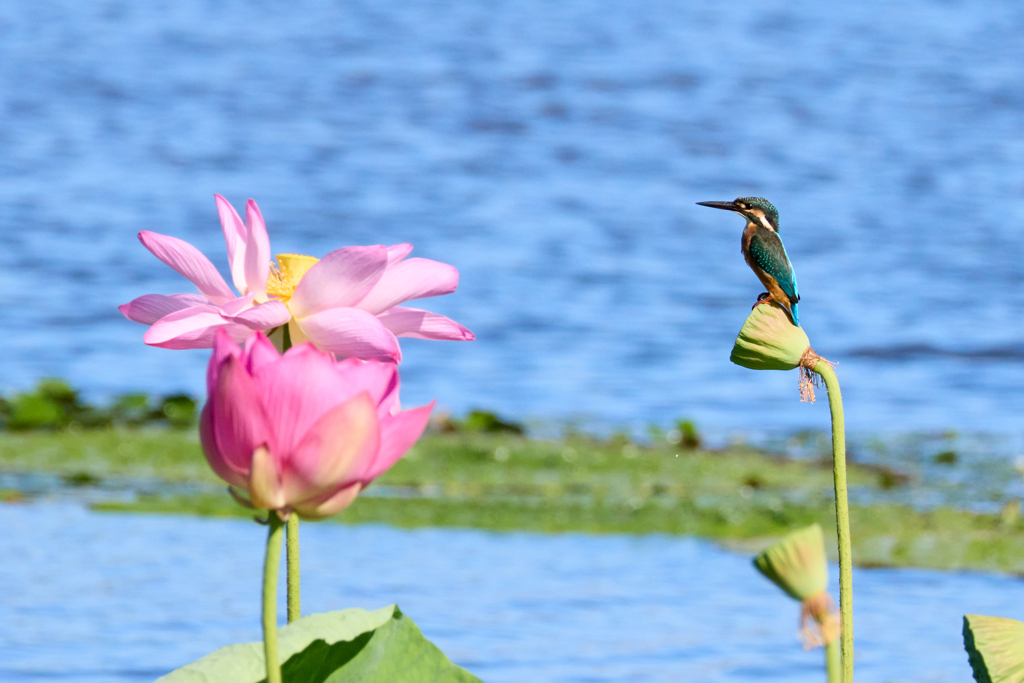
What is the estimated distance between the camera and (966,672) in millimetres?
3158

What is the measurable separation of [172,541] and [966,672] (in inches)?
91.6

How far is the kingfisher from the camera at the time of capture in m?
1.44

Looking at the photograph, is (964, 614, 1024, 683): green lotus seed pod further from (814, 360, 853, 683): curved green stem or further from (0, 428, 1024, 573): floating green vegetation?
(0, 428, 1024, 573): floating green vegetation

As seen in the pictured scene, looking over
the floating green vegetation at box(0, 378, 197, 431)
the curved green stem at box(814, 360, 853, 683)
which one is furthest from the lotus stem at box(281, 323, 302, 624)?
the floating green vegetation at box(0, 378, 197, 431)

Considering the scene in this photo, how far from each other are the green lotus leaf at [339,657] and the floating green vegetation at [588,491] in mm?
2888

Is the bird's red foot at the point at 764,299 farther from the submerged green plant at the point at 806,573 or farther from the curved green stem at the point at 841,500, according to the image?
the submerged green plant at the point at 806,573

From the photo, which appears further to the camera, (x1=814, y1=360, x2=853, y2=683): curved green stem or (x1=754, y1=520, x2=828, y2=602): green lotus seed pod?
(x1=814, y1=360, x2=853, y2=683): curved green stem

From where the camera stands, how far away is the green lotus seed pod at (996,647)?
57.3 inches

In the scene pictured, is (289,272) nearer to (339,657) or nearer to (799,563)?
(339,657)

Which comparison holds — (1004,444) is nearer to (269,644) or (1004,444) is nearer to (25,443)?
(25,443)

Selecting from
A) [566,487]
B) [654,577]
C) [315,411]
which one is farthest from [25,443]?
[315,411]

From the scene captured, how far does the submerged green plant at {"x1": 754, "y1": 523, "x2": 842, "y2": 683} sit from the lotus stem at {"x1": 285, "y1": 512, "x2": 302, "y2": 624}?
543 mm

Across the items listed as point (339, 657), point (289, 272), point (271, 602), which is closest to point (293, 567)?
point (339, 657)

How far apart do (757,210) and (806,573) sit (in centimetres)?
62
